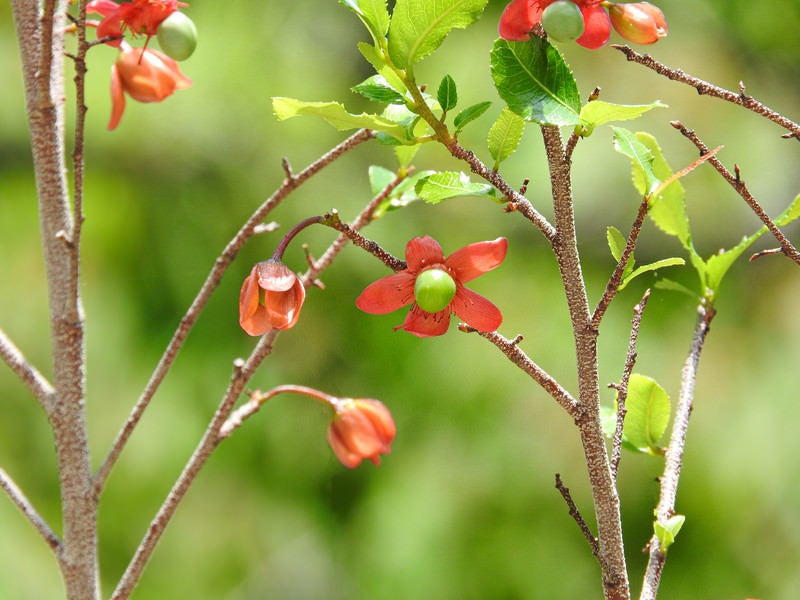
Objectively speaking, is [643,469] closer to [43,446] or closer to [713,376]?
[713,376]

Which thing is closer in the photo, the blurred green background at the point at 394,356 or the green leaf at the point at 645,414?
the green leaf at the point at 645,414

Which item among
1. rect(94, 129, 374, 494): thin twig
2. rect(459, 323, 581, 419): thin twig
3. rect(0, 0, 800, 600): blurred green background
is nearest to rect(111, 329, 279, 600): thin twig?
rect(94, 129, 374, 494): thin twig

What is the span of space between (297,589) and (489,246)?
3.11 feet

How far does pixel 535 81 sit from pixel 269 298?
113mm

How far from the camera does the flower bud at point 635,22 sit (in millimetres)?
305

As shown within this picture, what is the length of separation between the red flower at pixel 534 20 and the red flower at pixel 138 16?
157 millimetres

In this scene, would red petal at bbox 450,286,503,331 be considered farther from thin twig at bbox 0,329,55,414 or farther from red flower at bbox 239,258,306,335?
thin twig at bbox 0,329,55,414

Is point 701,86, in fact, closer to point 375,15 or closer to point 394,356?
point 375,15

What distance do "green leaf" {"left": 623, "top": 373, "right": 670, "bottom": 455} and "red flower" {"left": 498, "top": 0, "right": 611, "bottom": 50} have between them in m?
0.14

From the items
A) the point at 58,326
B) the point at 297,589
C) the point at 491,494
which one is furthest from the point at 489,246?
the point at 297,589

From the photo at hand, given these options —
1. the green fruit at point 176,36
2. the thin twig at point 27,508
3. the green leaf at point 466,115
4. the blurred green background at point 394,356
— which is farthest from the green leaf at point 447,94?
the blurred green background at point 394,356

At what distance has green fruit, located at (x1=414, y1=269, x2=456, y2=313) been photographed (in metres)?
0.30

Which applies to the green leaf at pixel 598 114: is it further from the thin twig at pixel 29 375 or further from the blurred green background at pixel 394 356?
the blurred green background at pixel 394 356

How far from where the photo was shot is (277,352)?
3.84 feet
